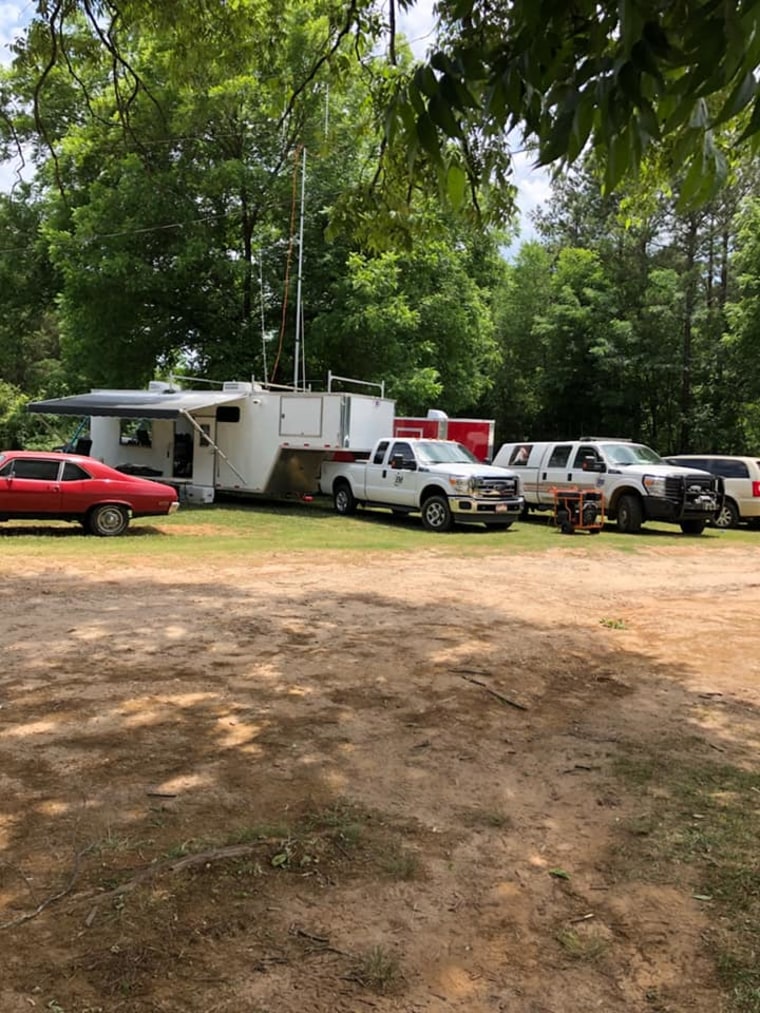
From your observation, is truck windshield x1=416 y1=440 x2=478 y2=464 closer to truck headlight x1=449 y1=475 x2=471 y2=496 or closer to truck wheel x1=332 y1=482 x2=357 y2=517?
truck headlight x1=449 y1=475 x2=471 y2=496

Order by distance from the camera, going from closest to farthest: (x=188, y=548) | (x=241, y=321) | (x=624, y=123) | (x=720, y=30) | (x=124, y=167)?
(x=720, y=30) < (x=624, y=123) < (x=188, y=548) < (x=124, y=167) < (x=241, y=321)

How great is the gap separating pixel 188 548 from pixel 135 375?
14.6 metres

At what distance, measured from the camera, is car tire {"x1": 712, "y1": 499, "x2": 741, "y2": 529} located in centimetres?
1883

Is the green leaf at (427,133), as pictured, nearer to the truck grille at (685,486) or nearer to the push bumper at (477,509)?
the push bumper at (477,509)

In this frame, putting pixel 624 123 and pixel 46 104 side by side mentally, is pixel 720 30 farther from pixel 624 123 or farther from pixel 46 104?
pixel 46 104

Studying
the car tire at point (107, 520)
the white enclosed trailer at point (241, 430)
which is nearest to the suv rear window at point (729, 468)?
the white enclosed trailer at point (241, 430)

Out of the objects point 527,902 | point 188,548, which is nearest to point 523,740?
point 527,902

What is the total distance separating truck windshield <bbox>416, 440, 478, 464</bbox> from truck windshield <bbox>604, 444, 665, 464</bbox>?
9.80 ft

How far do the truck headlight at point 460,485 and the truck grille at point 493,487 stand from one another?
0.42 feet

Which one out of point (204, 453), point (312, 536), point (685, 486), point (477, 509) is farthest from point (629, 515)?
point (204, 453)

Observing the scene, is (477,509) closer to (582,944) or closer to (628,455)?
(628,455)

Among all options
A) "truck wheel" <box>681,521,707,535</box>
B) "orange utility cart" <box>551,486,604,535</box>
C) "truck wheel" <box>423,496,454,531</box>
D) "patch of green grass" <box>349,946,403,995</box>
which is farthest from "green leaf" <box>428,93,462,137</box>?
"truck wheel" <box>681,521,707,535</box>

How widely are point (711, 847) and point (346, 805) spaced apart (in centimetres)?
151

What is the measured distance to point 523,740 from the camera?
4.55 m
